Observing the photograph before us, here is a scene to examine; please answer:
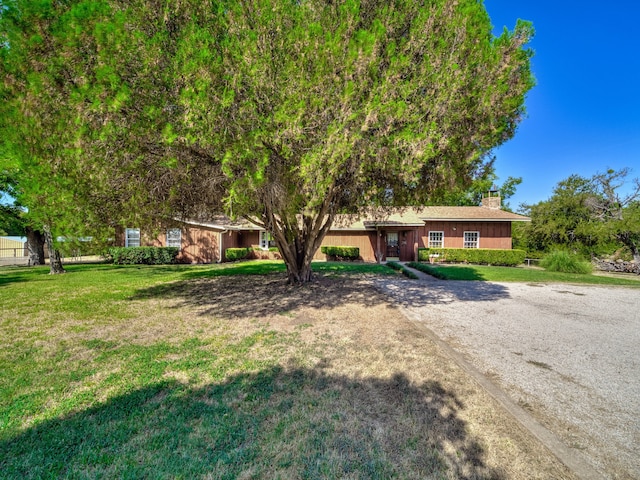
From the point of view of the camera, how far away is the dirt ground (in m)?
2.18

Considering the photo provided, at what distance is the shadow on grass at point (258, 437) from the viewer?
2012mm

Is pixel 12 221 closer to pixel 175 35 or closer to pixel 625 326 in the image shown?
pixel 175 35

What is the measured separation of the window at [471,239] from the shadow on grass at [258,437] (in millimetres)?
20269

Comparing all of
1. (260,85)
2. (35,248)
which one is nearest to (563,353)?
(260,85)

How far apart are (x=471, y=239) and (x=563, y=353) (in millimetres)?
18305

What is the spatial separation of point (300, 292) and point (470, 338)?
16.2 ft

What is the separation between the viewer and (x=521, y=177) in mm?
37031

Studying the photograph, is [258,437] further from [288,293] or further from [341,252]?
[341,252]

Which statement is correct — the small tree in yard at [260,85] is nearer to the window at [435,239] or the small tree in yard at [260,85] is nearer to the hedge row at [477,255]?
the hedge row at [477,255]

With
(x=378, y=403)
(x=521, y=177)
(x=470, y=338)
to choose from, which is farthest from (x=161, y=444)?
(x=521, y=177)

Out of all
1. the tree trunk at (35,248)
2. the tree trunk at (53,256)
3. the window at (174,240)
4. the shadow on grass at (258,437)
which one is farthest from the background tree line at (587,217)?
the tree trunk at (35,248)

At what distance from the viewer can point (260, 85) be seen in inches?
190

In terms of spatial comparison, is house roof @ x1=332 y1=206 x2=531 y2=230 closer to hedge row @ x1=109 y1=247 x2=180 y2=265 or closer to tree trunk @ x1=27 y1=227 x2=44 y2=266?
hedge row @ x1=109 y1=247 x2=180 y2=265

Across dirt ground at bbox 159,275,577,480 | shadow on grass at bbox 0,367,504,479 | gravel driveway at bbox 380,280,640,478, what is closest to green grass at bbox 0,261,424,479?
shadow on grass at bbox 0,367,504,479
